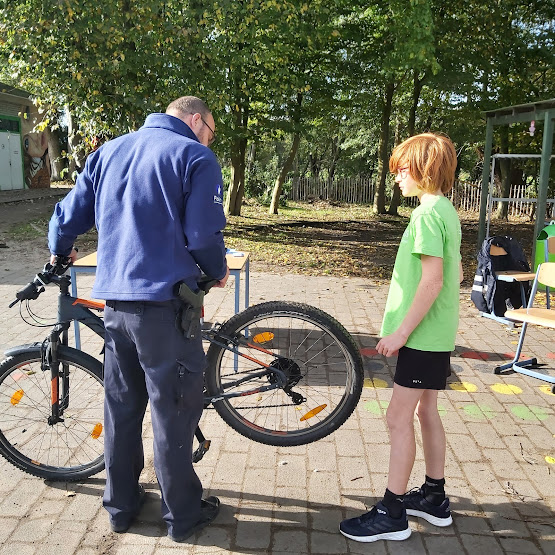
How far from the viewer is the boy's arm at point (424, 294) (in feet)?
8.01

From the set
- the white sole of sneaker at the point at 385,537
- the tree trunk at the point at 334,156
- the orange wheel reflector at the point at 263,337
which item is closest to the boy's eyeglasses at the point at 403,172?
the orange wheel reflector at the point at 263,337

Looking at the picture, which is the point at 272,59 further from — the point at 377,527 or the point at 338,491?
the point at 377,527

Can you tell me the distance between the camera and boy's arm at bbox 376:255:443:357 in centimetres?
244

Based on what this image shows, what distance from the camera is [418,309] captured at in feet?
8.08

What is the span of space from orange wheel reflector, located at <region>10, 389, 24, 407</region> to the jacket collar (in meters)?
1.67

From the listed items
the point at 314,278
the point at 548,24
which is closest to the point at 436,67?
the point at 314,278

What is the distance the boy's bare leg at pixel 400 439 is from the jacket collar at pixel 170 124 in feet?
4.85

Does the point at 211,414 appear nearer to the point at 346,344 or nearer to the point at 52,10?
the point at 346,344

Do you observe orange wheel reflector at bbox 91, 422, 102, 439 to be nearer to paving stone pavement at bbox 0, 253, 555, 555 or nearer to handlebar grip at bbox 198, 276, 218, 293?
paving stone pavement at bbox 0, 253, 555, 555

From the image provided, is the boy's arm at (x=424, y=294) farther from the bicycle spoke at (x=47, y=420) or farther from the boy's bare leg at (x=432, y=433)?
the bicycle spoke at (x=47, y=420)

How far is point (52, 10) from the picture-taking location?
9.40m

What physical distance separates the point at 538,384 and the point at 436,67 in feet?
30.4

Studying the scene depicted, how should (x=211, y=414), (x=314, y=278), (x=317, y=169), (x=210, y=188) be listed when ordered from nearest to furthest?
(x=210, y=188) < (x=211, y=414) < (x=314, y=278) < (x=317, y=169)

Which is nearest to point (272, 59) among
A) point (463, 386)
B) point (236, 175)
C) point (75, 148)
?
point (236, 175)
